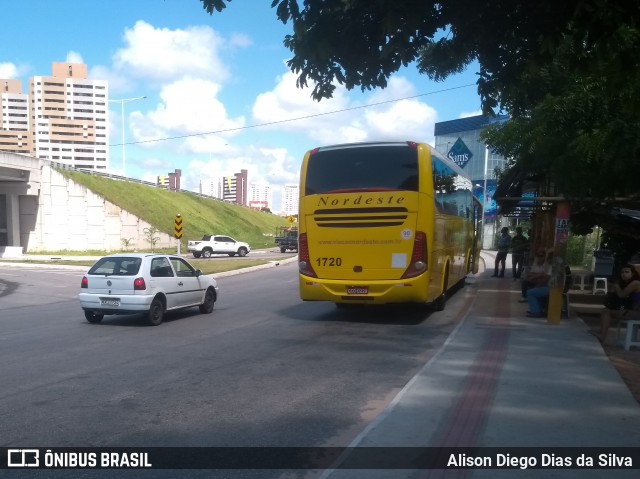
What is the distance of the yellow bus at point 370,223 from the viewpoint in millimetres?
10859

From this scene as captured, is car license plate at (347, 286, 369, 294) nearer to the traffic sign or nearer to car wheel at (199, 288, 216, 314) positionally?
car wheel at (199, 288, 216, 314)

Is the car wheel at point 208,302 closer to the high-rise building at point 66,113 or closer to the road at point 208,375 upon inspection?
the road at point 208,375

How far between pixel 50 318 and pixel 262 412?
9.44 metres

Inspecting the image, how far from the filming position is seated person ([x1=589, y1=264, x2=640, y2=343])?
873cm

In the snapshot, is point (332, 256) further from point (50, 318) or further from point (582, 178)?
point (50, 318)

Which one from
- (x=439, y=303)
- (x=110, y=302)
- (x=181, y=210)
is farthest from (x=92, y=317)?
(x=181, y=210)

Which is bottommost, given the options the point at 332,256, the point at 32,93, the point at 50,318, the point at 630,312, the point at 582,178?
the point at 50,318

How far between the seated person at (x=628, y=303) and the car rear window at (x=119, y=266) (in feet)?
28.6

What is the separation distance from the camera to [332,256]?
11328 mm

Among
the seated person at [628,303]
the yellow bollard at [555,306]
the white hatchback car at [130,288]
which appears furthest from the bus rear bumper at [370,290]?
the seated person at [628,303]

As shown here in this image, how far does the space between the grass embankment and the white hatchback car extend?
39.3 meters

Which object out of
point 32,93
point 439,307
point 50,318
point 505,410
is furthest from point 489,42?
point 32,93

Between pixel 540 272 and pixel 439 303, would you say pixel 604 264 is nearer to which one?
pixel 540 272

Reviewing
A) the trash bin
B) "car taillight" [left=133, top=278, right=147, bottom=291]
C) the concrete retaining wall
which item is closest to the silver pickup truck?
the concrete retaining wall
